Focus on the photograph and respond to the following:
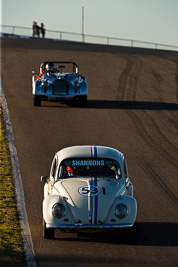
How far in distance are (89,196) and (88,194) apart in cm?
7

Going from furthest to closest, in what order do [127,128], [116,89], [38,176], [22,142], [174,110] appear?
[116,89]
[174,110]
[127,128]
[22,142]
[38,176]

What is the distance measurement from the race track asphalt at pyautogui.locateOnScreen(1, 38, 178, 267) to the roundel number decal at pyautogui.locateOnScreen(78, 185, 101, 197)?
80 centimetres

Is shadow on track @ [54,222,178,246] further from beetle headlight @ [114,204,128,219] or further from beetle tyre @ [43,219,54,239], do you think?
beetle headlight @ [114,204,128,219]

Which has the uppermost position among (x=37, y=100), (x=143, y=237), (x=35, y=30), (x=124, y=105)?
(x=35, y=30)

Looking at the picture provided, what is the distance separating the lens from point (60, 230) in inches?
446

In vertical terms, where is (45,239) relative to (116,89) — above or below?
below

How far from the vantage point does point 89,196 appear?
1127 cm

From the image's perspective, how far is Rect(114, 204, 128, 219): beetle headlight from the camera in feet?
36.1

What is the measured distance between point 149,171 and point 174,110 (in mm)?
8772

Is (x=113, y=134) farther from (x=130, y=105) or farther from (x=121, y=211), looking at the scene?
(x=121, y=211)

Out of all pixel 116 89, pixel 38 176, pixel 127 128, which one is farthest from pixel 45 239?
pixel 116 89

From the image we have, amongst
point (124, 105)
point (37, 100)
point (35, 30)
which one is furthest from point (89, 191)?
point (35, 30)

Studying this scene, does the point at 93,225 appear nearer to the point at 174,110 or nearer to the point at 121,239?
the point at 121,239

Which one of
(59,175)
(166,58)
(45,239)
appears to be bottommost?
(45,239)
